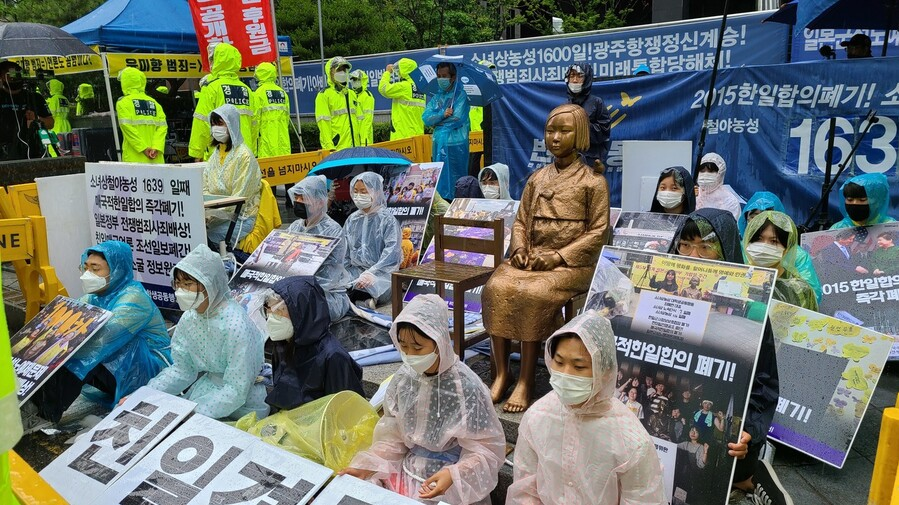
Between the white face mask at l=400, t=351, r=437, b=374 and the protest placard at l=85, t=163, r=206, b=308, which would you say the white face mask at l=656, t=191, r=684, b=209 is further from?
the protest placard at l=85, t=163, r=206, b=308

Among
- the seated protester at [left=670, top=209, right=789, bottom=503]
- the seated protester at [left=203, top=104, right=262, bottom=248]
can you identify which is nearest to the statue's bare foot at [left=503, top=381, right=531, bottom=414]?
the seated protester at [left=670, top=209, right=789, bottom=503]

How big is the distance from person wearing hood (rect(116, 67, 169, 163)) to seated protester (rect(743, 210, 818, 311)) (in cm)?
926

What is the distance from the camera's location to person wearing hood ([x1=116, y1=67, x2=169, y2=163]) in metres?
10.6

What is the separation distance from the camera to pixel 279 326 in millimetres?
3764

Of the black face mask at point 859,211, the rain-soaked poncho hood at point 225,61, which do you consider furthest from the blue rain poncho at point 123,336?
the rain-soaked poncho hood at point 225,61

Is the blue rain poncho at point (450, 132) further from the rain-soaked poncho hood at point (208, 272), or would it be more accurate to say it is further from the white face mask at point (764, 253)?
the white face mask at point (764, 253)

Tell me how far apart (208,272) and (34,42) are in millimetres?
7196

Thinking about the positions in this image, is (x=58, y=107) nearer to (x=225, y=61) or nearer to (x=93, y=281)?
(x=225, y=61)

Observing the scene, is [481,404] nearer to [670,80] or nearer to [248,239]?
[248,239]

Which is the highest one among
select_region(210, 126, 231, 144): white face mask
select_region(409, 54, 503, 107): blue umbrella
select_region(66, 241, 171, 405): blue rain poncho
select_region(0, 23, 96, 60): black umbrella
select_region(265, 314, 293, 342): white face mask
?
select_region(0, 23, 96, 60): black umbrella

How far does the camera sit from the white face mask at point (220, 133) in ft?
24.1

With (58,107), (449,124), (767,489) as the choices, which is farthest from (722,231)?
(58,107)

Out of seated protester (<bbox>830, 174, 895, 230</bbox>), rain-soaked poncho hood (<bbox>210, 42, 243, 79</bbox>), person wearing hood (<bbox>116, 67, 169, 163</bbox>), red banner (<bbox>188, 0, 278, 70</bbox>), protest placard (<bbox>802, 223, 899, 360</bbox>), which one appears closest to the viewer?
protest placard (<bbox>802, 223, 899, 360</bbox>)

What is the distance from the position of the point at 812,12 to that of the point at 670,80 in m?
2.27
